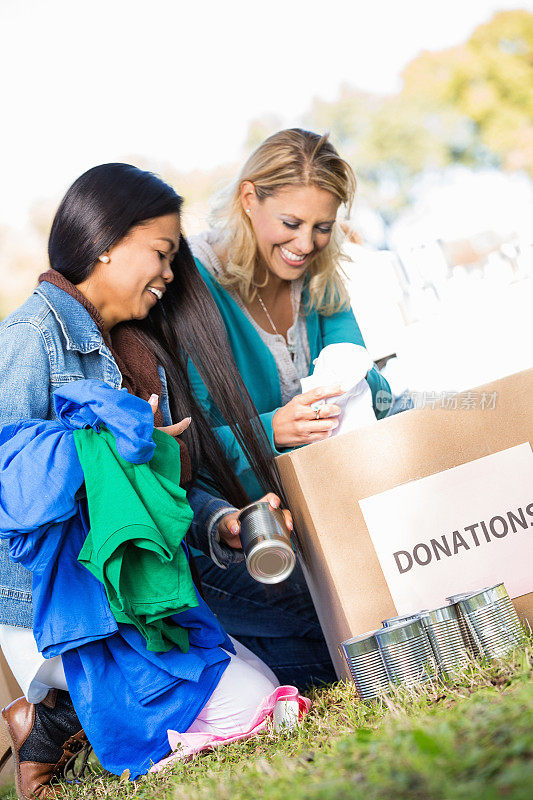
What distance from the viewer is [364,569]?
5.22 ft

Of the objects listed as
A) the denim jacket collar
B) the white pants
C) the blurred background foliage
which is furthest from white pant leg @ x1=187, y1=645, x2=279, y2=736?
the blurred background foliage

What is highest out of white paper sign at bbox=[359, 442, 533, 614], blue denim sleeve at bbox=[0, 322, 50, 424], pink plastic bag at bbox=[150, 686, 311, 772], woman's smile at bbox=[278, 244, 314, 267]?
woman's smile at bbox=[278, 244, 314, 267]

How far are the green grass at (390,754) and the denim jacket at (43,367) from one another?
445mm

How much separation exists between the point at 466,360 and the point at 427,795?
3169mm

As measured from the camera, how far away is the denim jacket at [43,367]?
68.8 inches

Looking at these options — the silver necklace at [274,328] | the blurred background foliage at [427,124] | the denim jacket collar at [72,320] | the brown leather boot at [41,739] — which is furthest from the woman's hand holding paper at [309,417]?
the blurred background foliage at [427,124]

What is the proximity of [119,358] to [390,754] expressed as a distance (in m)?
1.31

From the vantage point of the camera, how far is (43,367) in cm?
179

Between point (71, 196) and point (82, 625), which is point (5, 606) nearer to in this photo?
point (82, 625)

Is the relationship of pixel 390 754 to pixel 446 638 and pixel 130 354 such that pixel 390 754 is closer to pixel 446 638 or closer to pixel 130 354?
pixel 446 638

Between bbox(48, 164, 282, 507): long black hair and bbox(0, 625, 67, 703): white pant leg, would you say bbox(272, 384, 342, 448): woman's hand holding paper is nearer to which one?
bbox(48, 164, 282, 507): long black hair

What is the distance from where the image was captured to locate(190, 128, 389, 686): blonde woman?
96.0 inches

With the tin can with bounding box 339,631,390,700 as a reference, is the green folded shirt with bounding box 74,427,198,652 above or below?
above

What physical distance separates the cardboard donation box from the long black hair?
20.2 inches
